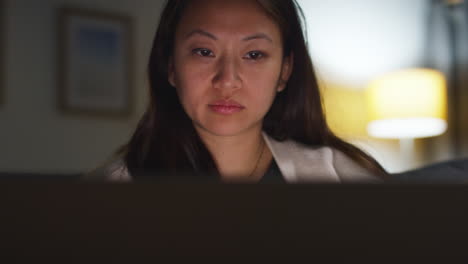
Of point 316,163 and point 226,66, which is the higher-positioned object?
point 226,66

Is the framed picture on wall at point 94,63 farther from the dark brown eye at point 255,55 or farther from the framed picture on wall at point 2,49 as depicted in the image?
the dark brown eye at point 255,55

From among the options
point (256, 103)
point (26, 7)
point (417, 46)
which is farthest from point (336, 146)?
point (417, 46)

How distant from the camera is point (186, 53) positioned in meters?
0.92

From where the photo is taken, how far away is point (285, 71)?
3.41 feet

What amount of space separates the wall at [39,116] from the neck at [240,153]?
155 centimetres

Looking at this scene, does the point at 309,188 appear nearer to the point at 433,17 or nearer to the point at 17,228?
the point at 17,228

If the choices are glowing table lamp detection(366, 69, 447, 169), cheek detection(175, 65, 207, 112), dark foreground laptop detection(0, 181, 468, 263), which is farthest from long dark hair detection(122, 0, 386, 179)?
glowing table lamp detection(366, 69, 447, 169)

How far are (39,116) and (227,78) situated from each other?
1.82m

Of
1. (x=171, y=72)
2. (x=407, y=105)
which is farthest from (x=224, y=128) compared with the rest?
(x=407, y=105)

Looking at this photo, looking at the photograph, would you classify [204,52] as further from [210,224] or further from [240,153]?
[210,224]

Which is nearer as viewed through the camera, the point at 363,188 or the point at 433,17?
the point at 363,188

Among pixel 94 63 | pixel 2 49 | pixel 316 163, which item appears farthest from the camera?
pixel 94 63

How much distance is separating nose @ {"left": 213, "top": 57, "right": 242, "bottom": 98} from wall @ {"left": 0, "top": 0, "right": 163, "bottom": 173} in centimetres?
171

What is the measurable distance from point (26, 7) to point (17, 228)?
2.52m
